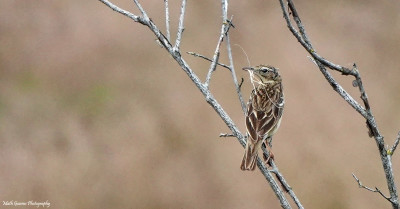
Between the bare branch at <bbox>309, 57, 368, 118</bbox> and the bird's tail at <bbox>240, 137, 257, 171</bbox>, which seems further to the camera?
the bird's tail at <bbox>240, 137, 257, 171</bbox>

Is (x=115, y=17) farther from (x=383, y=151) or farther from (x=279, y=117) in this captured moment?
(x=383, y=151)

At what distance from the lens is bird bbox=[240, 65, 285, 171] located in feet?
14.5

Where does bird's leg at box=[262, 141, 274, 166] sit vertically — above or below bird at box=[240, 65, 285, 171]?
below

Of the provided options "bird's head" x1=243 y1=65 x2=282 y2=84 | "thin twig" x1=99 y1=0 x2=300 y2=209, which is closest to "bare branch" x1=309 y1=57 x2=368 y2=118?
"thin twig" x1=99 y1=0 x2=300 y2=209

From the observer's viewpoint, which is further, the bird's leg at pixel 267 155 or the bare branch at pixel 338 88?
the bird's leg at pixel 267 155

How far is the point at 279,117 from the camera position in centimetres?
517

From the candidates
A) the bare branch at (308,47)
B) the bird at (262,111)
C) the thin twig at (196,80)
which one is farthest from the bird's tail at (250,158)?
the bare branch at (308,47)

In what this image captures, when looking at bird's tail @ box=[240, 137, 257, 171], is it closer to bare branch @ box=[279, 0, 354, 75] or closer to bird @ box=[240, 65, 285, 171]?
bird @ box=[240, 65, 285, 171]

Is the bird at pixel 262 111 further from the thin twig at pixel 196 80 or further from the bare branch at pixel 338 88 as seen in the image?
the bare branch at pixel 338 88

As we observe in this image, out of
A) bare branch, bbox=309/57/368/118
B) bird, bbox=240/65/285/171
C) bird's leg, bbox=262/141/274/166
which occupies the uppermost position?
bird, bbox=240/65/285/171

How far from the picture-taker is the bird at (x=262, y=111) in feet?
14.5

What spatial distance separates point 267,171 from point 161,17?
707 centimetres

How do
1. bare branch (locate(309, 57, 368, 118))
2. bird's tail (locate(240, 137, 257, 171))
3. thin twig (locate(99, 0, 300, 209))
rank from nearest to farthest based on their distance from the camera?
bare branch (locate(309, 57, 368, 118)) < thin twig (locate(99, 0, 300, 209)) < bird's tail (locate(240, 137, 257, 171))

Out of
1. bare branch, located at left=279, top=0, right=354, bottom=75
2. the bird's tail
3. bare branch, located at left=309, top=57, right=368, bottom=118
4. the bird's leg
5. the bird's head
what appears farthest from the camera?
the bird's head
